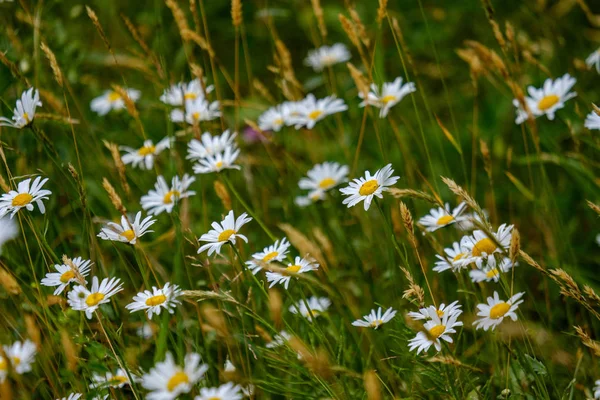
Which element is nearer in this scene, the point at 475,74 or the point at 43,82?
the point at 475,74

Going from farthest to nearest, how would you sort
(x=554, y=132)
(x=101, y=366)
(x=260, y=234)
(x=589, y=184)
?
(x=554, y=132) → (x=260, y=234) → (x=589, y=184) → (x=101, y=366)

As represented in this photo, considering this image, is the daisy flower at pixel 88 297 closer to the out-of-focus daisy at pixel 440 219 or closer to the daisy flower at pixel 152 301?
the daisy flower at pixel 152 301

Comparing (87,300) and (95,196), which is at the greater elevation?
(95,196)

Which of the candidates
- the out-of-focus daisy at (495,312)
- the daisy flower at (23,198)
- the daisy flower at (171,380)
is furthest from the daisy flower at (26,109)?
the out-of-focus daisy at (495,312)

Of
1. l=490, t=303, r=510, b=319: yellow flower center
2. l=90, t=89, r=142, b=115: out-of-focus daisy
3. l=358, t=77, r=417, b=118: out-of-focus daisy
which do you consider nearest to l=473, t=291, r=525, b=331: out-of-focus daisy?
l=490, t=303, r=510, b=319: yellow flower center

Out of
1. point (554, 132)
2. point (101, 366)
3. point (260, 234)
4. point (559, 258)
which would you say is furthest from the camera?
point (554, 132)

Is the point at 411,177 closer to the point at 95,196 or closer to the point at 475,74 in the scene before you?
the point at 475,74

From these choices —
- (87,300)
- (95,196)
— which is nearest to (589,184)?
(87,300)
